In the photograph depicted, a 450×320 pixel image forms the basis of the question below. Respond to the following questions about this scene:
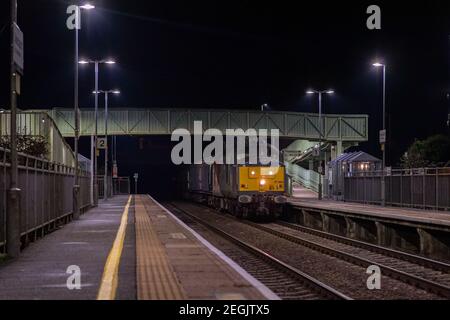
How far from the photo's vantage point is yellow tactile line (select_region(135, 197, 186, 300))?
975cm

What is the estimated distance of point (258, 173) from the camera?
31.9 metres

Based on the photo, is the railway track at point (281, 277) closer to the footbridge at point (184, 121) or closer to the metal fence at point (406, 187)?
the metal fence at point (406, 187)

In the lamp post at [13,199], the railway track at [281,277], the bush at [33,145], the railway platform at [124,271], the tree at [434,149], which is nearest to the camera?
the railway platform at [124,271]

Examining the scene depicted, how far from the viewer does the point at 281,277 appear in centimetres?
1437

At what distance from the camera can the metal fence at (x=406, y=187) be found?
31.1 m

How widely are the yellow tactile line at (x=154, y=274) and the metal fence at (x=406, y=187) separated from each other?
1643cm

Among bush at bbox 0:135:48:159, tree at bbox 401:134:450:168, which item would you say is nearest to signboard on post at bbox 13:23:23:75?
bush at bbox 0:135:48:159

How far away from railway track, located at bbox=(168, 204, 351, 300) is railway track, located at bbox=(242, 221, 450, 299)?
78.1 inches

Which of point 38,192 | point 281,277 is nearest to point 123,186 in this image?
point 38,192

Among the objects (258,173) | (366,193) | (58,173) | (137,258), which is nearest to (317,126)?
(366,193)

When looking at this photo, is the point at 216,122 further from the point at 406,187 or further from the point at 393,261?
the point at 393,261

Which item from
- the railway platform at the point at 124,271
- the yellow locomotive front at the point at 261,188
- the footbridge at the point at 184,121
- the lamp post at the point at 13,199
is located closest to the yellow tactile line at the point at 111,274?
the railway platform at the point at 124,271

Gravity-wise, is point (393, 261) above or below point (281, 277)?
below

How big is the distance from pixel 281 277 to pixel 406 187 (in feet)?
74.8
